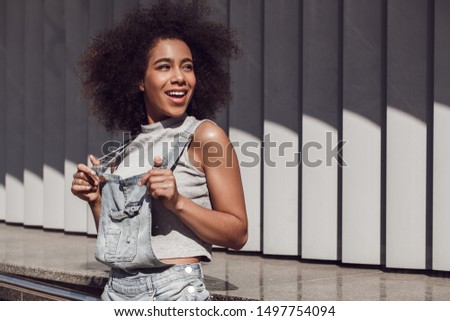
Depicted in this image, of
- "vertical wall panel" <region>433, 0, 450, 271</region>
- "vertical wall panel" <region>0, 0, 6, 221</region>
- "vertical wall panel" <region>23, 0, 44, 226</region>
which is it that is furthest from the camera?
"vertical wall panel" <region>0, 0, 6, 221</region>

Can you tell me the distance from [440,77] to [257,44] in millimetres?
1706

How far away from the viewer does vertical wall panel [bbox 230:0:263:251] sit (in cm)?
662

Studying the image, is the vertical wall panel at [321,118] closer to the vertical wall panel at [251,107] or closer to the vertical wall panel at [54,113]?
the vertical wall panel at [251,107]

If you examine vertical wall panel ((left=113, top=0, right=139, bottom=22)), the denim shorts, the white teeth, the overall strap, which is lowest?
the denim shorts

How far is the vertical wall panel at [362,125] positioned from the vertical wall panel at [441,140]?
0.47 metres

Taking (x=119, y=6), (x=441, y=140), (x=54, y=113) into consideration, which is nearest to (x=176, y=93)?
(x=441, y=140)

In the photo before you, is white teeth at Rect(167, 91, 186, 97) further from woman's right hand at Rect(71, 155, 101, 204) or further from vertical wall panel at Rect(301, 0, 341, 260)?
vertical wall panel at Rect(301, 0, 341, 260)

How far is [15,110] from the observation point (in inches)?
359

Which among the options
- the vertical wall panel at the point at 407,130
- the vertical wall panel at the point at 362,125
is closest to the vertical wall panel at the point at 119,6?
the vertical wall panel at the point at 362,125

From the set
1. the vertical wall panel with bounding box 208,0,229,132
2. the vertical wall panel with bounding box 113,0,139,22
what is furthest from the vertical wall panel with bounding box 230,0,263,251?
the vertical wall panel with bounding box 113,0,139,22

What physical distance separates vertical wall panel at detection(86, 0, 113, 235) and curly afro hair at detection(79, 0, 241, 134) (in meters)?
4.99

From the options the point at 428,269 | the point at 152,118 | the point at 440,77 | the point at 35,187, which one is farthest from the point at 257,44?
the point at 152,118

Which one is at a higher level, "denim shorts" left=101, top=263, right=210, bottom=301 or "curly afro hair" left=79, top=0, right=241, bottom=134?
"curly afro hair" left=79, top=0, right=241, bottom=134

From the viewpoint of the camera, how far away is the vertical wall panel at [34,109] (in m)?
8.76
